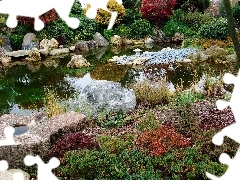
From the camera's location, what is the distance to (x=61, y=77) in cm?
1202

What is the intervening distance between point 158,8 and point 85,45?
11.7 feet

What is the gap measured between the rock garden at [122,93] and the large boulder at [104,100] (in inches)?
0.7

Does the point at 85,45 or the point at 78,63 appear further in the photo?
the point at 85,45

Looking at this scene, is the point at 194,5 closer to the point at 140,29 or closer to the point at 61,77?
the point at 140,29

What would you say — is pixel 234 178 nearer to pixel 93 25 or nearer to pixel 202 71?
pixel 202 71

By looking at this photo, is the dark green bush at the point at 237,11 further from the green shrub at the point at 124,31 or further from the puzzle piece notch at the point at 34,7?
the puzzle piece notch at the point at 34,7

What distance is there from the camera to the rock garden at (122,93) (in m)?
4.55

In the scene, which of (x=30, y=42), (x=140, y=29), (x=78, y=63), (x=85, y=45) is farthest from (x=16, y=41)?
(x=140, y=29)

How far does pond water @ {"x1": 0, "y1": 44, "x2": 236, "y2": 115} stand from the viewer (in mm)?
9750

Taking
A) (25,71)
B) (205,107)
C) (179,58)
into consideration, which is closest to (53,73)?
(25,71)

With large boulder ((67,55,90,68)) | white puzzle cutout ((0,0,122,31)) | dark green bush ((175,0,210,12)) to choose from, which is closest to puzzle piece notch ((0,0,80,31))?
white puzzle cutout ((0,0,122,31))

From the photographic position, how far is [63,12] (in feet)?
6.20

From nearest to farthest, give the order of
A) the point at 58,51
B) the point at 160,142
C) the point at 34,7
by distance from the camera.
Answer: the point at 34,7, the point at 160,142, the point at 58,51

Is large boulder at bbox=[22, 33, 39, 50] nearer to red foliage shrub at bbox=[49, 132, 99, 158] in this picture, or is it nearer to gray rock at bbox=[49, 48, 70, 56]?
gray rock at bbox=[49, 48, 70, 56]
